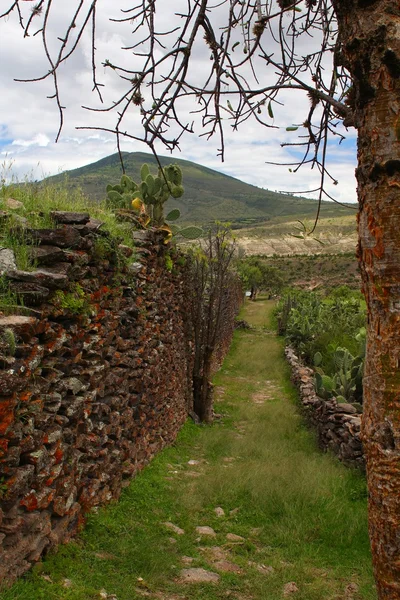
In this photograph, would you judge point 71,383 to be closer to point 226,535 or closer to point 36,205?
point 36,205

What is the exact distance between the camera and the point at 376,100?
1569 millimetres

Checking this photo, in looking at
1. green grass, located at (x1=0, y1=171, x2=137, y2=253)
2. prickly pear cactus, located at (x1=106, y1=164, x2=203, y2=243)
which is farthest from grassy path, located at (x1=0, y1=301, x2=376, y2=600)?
prickly pear cactus, located at (x1=106, y1=164, x2=203, y2=243)

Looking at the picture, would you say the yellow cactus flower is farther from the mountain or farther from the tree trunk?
the mountain

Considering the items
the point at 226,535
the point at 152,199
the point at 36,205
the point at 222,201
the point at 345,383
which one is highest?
the point at 222,201

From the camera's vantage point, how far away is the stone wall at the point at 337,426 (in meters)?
7.00

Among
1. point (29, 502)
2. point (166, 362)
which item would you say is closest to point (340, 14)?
point (29, 502)

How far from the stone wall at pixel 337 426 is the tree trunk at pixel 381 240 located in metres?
5.54

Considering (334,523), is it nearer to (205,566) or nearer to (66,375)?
(205,566)

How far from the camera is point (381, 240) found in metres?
1.57

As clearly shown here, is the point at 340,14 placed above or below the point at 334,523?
above

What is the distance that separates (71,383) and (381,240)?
3125 mm

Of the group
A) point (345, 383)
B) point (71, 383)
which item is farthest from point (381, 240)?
point (345, 383)

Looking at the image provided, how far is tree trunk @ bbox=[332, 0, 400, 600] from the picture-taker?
1541 mm

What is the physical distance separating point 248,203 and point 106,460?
494 feet
